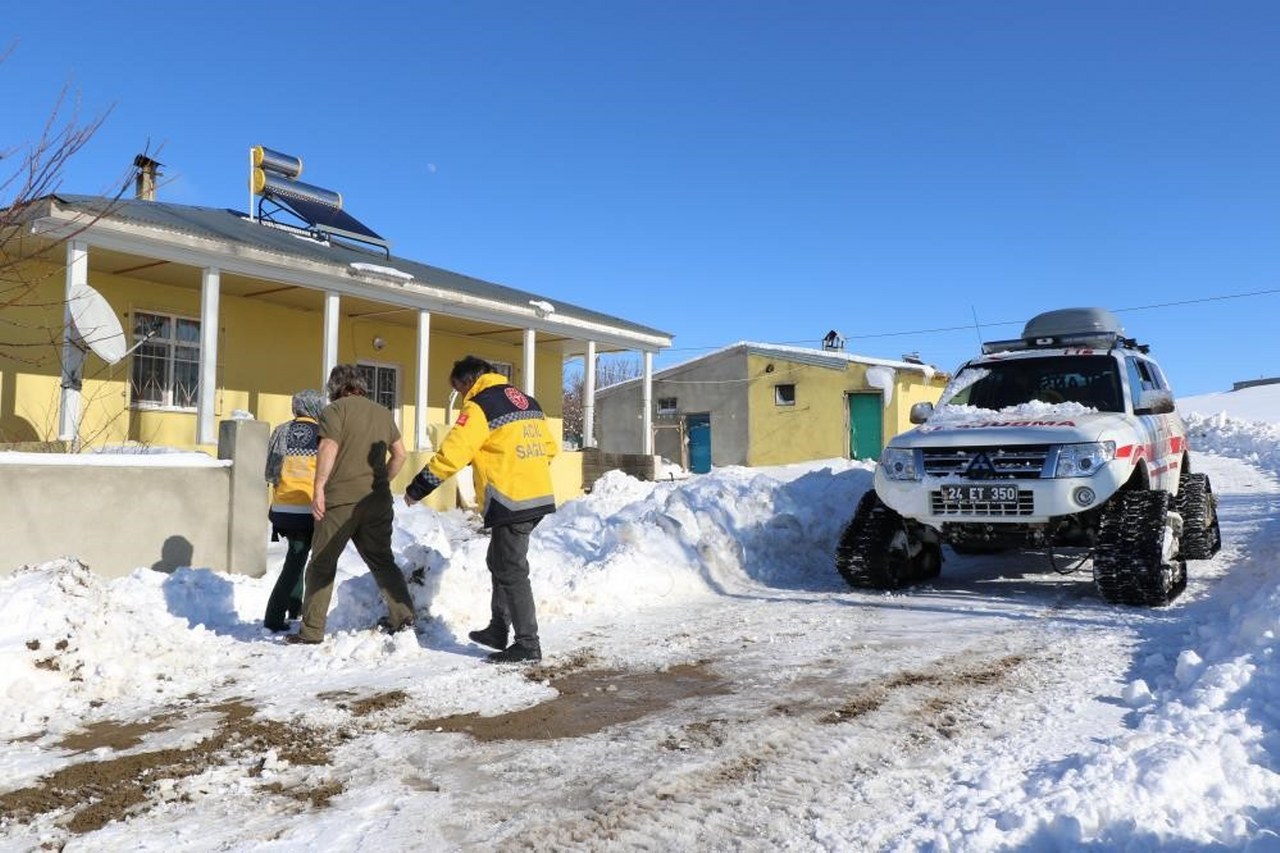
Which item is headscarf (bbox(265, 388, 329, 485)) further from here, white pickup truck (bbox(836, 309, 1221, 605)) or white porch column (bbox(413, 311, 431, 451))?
white porch column (bbox(413, 311, 431, 451))

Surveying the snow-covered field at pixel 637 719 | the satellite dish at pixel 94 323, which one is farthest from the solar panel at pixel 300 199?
the snow-covered field at pixel 637 719

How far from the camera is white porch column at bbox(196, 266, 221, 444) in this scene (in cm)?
1182

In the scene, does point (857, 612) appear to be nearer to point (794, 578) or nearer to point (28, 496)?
point (794, 578)

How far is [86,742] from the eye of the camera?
146 inches

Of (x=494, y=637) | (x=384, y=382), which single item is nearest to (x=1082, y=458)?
(x=494, y=637)

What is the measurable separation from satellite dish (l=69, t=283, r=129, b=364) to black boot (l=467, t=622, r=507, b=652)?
6716mm

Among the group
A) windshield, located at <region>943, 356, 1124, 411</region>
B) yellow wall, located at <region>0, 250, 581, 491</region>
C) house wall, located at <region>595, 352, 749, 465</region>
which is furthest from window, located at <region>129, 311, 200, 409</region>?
house wall, located at <region>595, 352, 749, 465</region>

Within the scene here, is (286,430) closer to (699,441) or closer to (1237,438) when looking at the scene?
(699,441)

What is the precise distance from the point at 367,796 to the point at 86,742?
1.54 metres

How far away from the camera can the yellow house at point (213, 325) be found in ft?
34.5

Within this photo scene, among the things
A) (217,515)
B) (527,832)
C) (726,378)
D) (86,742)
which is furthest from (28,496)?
(726,378)

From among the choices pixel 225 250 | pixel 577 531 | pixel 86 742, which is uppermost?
pixel 225 250

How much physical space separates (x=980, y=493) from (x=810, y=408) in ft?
65.3

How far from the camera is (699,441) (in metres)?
→ 28.4
